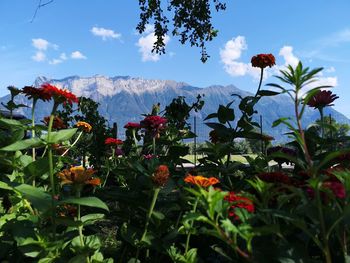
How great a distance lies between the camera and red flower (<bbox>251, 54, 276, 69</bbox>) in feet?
10.5

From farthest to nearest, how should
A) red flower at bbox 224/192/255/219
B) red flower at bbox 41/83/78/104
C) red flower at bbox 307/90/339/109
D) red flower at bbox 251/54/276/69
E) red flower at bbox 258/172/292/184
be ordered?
red flower at bbox 251/54/276/69 < red flower at bbox 307/90/339/109 < red flower at bbox 41/83/78/104 < red flower at bbox 258/172/292/184 < red flower at bbox 224/192/255/219

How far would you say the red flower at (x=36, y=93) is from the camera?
86.0 inches

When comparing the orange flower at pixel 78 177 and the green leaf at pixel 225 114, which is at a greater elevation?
the green leaf at pixel 225 114

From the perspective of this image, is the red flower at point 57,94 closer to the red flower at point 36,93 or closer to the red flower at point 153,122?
the red flower at point 36,93

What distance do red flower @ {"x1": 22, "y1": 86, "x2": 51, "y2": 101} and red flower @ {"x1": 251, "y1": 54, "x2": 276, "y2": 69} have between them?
157 cm

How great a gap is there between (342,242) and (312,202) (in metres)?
0.16

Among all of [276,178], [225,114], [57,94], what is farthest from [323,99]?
[57,94]

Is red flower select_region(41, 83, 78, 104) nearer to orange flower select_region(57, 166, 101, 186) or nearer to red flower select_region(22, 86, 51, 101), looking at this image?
red flower select_region(22, 86, 51, 101)

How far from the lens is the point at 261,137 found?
3.04 m

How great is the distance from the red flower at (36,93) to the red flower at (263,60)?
61.8 inches

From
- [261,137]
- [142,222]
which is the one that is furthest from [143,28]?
[142,222]

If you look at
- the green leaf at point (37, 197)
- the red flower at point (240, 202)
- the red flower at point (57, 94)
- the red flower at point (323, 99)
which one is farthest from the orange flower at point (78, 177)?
the red flower at point (323, 99)

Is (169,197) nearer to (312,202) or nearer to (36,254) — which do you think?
(36,254)

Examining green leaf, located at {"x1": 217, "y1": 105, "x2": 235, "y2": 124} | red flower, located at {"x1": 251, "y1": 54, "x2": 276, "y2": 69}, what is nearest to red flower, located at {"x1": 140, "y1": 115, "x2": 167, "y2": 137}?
green leaf, located at {"x1": 217, "y1": 105, "x2": 235, "y2": 124}
